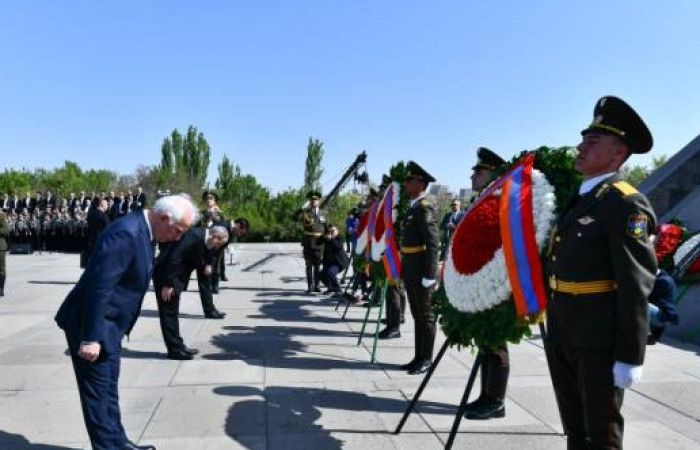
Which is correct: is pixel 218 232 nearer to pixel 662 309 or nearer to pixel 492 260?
pixel 492 260

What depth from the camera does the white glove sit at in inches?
108

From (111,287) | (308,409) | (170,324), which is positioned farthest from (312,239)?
(111,287)

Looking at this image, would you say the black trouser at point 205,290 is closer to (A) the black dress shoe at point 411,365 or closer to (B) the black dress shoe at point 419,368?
(A) the black dress shoe at point 411,365

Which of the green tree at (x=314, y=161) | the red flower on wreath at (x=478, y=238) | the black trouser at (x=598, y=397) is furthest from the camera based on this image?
the green tree at (x=314, y=161)

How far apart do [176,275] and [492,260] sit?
457 centimetres

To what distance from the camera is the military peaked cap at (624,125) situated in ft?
9.96

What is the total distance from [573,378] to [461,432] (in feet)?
5.27

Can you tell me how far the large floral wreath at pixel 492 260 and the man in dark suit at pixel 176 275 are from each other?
13.0ft

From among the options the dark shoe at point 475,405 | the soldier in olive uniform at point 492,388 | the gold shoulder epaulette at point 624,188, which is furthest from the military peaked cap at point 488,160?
the gold shoulder epaulette at point 624,188

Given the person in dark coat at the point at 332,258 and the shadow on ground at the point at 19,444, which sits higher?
the person in dark coat at the point at 332,258

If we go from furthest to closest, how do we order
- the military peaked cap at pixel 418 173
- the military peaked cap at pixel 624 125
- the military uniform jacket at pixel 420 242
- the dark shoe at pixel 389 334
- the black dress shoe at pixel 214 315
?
the black dress shoe at pixel 214 315
the dark shoe at pixel 389 334
the military peaked cap at pixel 418 173
the military uniform jacket at pixel 420 242
the military peaked cap at pixel 624 125

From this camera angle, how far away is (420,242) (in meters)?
6.51

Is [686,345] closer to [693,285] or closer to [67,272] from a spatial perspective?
[693,285]

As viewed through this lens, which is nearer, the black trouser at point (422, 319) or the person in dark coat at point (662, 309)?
the black trouser at point (422, 319)
